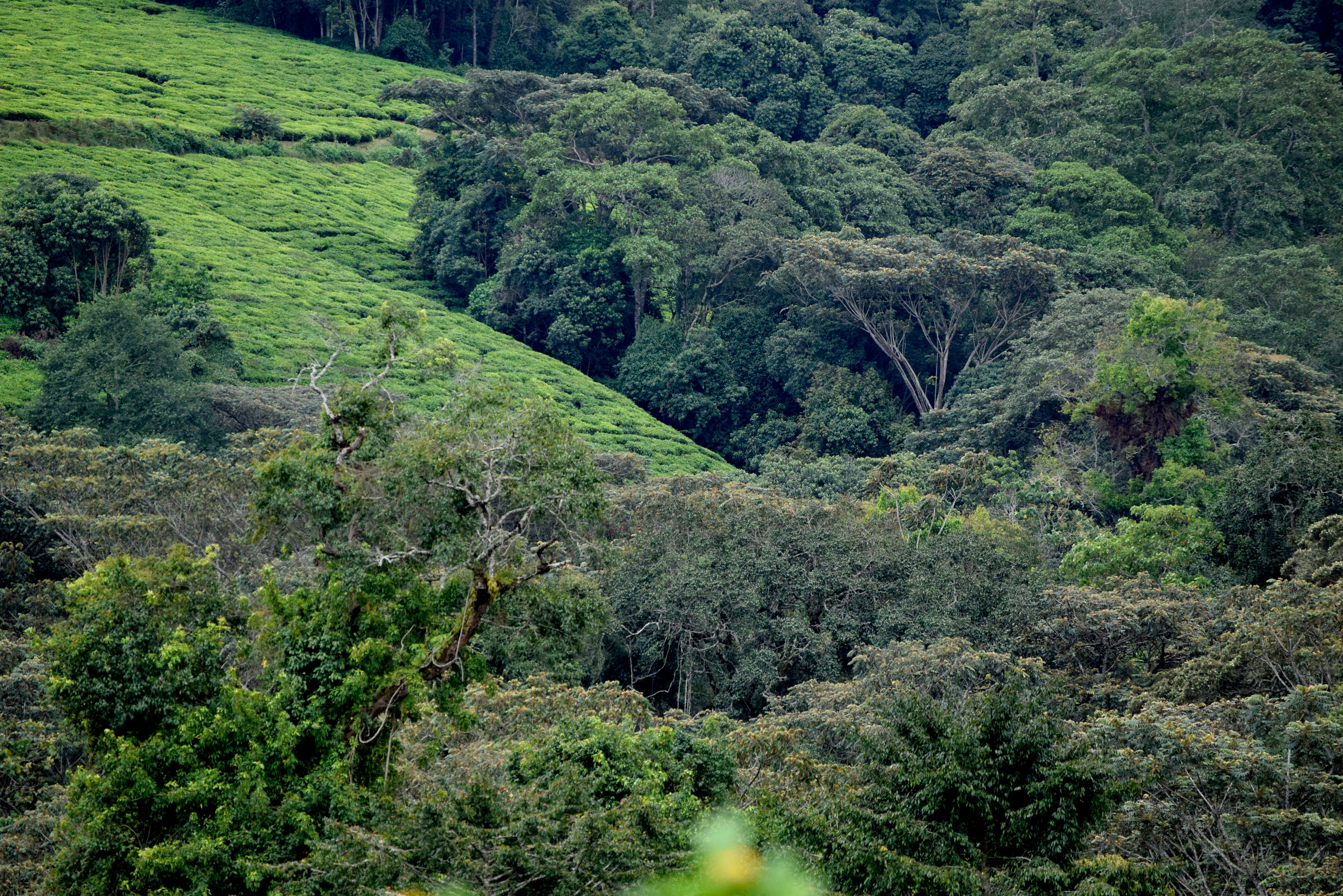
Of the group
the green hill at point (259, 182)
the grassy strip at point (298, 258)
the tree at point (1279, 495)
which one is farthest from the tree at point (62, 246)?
the tree at point (1279, 495)

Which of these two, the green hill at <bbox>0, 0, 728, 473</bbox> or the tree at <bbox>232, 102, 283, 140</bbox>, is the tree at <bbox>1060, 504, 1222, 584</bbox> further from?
the tree at <bbox>232, 102, 283, 140</bbox>

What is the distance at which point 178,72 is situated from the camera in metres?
49.7

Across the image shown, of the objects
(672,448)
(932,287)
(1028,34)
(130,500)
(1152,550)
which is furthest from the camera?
(1028,34)

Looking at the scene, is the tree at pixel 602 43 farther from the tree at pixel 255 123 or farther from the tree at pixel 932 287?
the tree at pixel 932 287

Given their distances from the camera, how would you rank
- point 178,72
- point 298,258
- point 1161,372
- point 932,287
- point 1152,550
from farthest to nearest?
point 178,72 → point 298,258 → point 932,287 → point 1161,372 → point 1152,550

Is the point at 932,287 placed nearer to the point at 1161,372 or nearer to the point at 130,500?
the point at 1161,372

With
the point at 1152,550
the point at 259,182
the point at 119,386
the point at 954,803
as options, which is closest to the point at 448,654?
the point at 954,803

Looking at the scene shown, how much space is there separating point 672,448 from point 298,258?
622 inches

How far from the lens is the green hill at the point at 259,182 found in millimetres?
33844

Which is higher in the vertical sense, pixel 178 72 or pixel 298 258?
pixel 178 72

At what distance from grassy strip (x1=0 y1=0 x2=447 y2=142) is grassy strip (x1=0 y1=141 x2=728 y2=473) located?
309cm

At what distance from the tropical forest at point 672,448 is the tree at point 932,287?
202mm

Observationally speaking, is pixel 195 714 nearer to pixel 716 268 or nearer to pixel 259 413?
pixel 259 413

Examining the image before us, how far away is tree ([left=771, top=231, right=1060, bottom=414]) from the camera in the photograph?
115 ft
